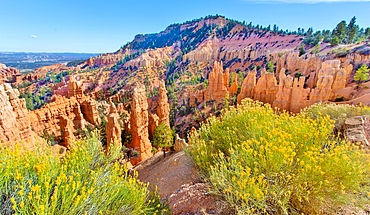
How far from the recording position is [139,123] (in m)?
22.2

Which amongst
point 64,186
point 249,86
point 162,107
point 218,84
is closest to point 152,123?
point 162,107

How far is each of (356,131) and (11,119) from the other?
846 inches

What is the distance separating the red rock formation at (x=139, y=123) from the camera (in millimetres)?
21812

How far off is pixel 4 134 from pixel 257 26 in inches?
5279

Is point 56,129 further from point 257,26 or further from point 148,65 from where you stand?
point 257,26

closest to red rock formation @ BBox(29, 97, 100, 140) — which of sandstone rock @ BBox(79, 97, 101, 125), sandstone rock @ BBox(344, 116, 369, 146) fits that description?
sandstone rock @ BBox(79, 97, 101, 125)

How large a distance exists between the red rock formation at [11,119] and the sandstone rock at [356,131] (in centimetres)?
1956

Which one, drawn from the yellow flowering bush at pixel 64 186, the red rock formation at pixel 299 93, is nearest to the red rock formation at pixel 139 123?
the yellow flowering bush at pixel 64 186

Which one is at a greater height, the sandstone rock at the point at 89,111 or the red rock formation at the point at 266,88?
the red rock formation at the point at 266,88

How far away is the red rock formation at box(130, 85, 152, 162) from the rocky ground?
1.97m

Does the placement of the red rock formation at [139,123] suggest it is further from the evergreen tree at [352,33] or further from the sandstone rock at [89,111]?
the evergreen tree at [352,33]

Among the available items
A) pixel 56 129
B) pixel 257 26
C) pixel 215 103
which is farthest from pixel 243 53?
pixel 56 129

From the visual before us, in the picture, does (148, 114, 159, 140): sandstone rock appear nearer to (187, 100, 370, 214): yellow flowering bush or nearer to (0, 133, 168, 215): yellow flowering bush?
(0, 133, 168, 215): yellow flowering bush

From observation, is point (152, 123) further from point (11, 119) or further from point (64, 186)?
point (64, 186)
